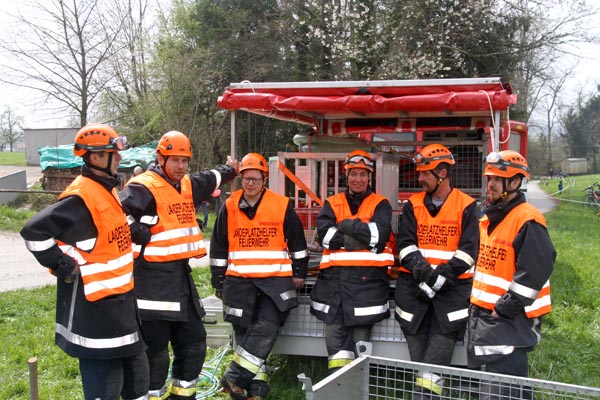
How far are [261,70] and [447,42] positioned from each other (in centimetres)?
547

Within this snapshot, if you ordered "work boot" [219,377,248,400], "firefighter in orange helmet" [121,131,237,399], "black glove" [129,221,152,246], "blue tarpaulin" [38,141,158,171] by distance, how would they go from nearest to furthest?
1. "black glove" [129,221,152,246]
2. "firefighter in orange helmet" [121,131,237,399]
3. "work boot" [219,377,248,400]
4. "blue tarpaulin" [38,141,158,171]

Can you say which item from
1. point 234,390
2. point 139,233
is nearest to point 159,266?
point 139,233

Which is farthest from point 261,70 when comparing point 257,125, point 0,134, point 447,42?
point 0,134

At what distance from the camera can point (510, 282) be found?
3424 millimetres

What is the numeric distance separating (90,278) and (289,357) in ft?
9.01

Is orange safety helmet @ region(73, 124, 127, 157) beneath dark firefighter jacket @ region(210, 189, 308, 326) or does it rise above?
above

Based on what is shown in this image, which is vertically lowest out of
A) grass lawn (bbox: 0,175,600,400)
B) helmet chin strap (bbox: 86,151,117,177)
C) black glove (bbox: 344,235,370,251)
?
grass lawn (bbox: 0,175,600,400)

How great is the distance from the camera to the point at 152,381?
13.7ft

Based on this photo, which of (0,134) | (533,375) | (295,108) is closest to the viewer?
(295,108)

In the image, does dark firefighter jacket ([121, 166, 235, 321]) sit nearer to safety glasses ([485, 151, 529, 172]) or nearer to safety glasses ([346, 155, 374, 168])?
safety glasses ([346, 155, 374, 168])

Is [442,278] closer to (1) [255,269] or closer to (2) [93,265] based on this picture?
(1) [255,269]

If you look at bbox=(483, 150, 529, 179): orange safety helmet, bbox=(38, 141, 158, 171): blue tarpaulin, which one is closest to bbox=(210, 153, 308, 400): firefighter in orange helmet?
bbox=(483, 150, 529, 179): orange safety helmet

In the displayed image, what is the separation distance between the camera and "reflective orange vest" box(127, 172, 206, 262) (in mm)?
4055

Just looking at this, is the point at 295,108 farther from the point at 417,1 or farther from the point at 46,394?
the point at 417,1
